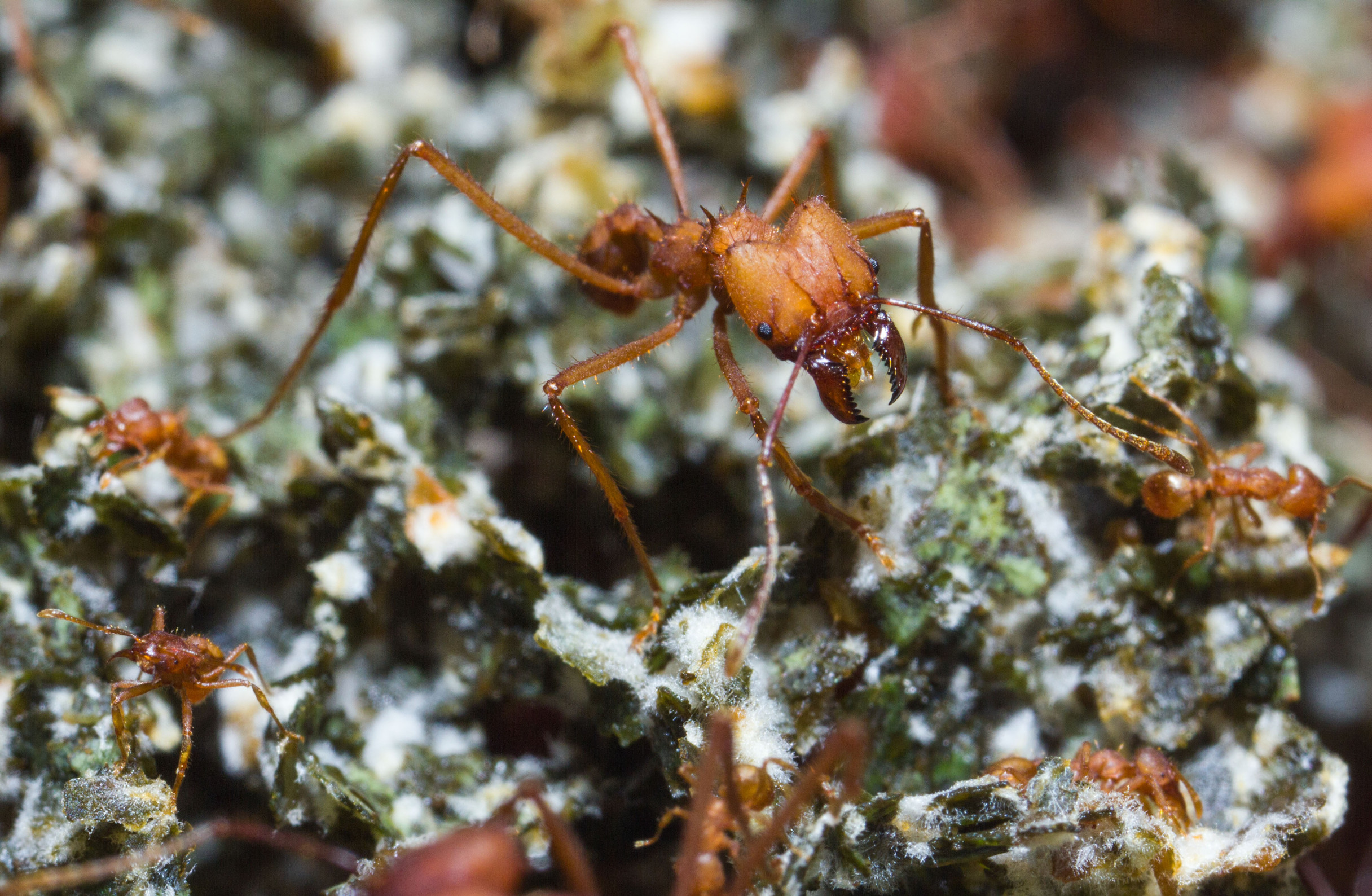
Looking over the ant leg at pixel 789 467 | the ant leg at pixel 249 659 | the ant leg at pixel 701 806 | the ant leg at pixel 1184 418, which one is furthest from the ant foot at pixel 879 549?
the ant leg at pixel 249 659

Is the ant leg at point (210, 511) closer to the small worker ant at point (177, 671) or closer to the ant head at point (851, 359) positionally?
the small worker ant at point (177, 671)

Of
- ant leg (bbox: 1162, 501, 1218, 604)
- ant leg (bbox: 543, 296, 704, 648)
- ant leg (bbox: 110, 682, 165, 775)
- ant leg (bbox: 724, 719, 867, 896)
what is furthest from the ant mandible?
ant leg (bbox: 110, 682, 165, 775)

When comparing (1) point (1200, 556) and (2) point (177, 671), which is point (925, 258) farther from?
(2) point (177, 671)

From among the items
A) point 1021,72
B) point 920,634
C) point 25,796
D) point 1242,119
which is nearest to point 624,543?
point 920,634

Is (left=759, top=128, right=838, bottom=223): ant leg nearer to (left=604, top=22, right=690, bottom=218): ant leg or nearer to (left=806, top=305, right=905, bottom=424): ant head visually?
(left=604, top=22, right=690, bottom=218): ant leg

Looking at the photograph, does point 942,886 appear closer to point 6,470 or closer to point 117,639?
point 117,639

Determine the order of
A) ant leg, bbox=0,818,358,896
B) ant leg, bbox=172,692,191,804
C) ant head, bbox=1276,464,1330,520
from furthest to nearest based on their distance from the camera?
ant head, bbox=1276,464,1330,520 < ant leg, bbox=172,692,191,804 < ant leg, bbox=0,818,358,896
